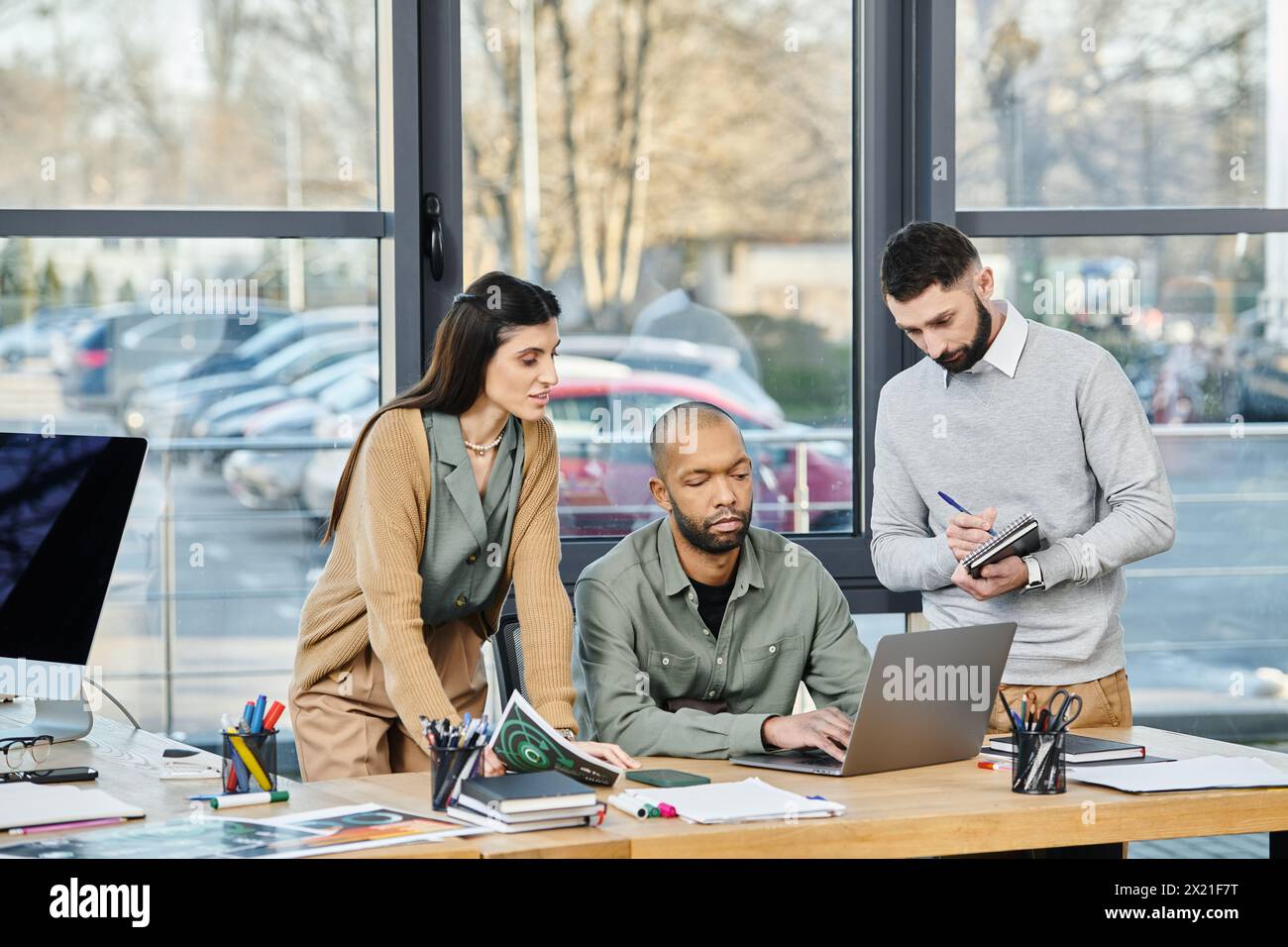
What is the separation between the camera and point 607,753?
7.75ft

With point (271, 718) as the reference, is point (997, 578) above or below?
above

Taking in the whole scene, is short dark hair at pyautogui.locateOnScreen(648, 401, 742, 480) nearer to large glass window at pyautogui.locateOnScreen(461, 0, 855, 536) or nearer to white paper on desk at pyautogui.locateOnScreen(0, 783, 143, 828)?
large glass window at pyautogui.locateOnScreen(461, 0, 855, 536)

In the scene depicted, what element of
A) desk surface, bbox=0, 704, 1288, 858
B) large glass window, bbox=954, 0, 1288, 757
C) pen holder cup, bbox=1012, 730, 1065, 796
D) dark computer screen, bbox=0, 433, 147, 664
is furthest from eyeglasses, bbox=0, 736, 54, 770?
large glass window, bbox=954, 0, 1288, 757

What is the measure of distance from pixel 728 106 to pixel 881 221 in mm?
518

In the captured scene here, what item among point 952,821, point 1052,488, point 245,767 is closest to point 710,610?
point 1052,488

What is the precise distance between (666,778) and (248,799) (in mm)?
627

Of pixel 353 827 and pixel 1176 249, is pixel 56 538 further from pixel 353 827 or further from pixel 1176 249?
pixel 1176 249

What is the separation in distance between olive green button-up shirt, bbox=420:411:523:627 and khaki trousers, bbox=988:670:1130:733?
104 centimetres

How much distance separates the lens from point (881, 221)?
3.94 metres

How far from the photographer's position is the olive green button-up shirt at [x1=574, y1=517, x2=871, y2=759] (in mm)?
2766

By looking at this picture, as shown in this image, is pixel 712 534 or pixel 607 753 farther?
pixel 712 534

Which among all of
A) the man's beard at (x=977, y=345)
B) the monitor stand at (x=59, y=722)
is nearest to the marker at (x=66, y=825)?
the monitor stand at (x=59, y=722)

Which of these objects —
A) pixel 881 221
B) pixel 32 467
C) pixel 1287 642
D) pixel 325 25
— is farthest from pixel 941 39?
pixel 32 467
